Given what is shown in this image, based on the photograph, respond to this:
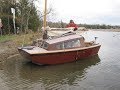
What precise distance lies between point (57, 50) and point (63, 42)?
34.1 inches

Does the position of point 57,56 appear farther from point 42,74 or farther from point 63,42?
point 42,74

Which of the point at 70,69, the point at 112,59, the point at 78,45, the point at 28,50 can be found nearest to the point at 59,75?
the point at 70,69

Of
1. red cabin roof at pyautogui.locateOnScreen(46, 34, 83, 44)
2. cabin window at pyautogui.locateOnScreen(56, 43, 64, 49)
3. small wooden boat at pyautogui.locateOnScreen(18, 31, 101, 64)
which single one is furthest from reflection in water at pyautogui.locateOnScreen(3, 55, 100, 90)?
red cabin roof at pyautogui.locateOnScreen(46, 34, 83, 44)

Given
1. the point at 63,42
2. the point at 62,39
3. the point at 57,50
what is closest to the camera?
the point at 57,50

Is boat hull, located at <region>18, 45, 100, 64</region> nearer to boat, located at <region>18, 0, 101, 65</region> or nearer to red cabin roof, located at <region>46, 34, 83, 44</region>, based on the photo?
boat, located at <region>18, 0, 101, 65</region>

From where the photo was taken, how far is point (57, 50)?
1956cm

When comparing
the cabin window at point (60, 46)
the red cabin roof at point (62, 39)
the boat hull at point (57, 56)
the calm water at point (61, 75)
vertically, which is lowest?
the calm water at point (61, 75)

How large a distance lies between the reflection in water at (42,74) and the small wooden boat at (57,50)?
456mm

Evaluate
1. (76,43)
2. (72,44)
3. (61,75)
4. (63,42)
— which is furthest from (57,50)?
(61,75)

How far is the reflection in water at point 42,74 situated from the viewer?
15.0 metres

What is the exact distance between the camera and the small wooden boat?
19.0 meters

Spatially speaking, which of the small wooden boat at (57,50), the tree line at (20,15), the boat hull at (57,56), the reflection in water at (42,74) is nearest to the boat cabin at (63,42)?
the small wooden boat at (57,50)

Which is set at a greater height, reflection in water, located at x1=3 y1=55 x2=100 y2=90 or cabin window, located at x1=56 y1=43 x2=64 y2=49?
cabin window, located at x1=56 y1=43 x2=64 y2=49

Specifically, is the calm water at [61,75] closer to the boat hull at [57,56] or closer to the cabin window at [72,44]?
the boat hull at [57,56]
